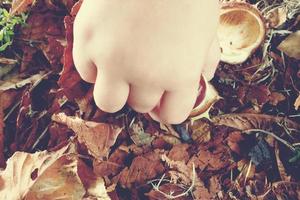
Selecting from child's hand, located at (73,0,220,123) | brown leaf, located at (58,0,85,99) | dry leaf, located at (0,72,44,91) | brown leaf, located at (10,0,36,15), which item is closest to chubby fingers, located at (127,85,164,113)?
child's hand, located at (73,0,220,123)

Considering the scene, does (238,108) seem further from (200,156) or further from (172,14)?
(172,14)

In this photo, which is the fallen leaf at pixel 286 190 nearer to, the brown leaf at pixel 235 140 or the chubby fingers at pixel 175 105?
the brown leaf at pixel 235 140

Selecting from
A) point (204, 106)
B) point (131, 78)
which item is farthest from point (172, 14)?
point (204, 106)

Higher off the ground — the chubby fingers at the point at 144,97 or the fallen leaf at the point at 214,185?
the chubby fingers at the point at 144,97

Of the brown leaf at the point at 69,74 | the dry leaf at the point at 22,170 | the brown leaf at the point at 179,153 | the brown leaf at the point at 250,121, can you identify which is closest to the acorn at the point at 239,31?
the brown leaf at the point at 250,121

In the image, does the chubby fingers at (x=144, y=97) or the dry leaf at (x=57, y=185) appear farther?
the dry leaf at (x=57, y=185)

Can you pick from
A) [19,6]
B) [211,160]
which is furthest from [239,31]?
[19,6]

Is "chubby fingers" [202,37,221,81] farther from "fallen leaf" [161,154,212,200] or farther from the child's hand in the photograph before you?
"fallen leaf" [161,154,212,200]
